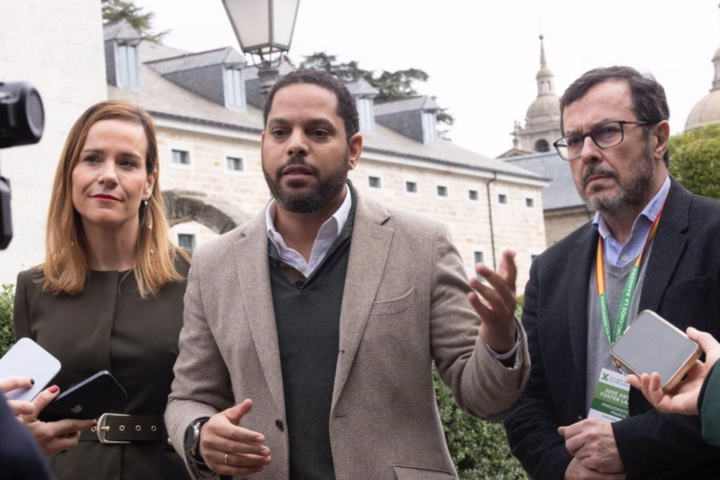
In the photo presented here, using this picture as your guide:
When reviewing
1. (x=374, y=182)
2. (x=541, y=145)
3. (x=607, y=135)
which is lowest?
(x=541, y=145)

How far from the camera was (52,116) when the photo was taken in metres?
13.9

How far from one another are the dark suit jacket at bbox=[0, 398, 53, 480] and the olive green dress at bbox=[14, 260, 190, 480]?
8.32ft

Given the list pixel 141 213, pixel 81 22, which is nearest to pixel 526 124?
pixel 81 22

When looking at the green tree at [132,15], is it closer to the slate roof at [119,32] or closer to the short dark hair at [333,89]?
the slate roof at [119,32]

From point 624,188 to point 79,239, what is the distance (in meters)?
2.07

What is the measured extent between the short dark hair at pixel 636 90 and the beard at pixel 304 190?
0.93 m

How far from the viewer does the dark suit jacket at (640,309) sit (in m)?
3.39

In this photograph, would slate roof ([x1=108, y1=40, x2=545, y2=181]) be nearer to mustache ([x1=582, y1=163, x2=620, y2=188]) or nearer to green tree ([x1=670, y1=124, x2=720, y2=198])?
green tree ([x1=670, y1=124, x2=720, y2=198])

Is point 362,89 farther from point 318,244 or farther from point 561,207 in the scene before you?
point 318,244

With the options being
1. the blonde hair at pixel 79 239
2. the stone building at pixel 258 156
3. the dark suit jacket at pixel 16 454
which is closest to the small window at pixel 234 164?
the stone building at pixel 258 156

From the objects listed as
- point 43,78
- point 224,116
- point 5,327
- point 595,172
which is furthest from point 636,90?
point 224,116

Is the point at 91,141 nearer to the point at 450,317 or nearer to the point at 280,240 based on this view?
the point at 280,240

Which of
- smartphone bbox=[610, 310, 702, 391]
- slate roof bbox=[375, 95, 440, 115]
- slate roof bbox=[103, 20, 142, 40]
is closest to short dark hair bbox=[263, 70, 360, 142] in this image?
smartphone bbox=[610, 310, 702, 391]

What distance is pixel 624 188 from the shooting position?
3686 millimetres
